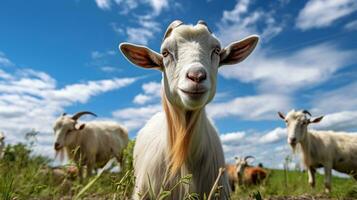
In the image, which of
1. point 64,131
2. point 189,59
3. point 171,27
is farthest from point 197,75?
point 64,131

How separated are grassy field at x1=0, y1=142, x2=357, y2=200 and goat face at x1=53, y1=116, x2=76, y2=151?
5946 millimetres

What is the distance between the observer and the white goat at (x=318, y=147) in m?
14.0

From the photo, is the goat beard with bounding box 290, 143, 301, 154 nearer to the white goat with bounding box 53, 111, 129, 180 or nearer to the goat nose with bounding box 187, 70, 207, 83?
the white goat with bounding box 53, 111, 129, 180

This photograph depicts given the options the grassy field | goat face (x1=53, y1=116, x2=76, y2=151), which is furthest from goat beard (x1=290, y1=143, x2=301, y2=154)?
goat face (x1=53, y1=116, x2=76, y2=151)

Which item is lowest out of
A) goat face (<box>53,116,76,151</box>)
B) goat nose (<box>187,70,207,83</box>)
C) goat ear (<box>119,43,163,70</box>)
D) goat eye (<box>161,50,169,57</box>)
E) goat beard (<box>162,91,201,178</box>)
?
goat beard (<box>162,91,201,178</box>)

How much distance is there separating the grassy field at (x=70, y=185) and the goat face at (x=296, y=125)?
4.66m

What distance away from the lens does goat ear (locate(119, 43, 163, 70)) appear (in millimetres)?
4355

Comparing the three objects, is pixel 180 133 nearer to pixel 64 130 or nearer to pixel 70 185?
pixel 70 185

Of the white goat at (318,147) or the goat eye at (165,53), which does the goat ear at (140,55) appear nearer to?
the goat eye at (165,53)

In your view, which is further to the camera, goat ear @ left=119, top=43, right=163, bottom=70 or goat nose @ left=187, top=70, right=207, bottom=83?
goat ear @ left=119, top=43, right=163, bottom=70

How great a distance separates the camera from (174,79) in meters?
3.80

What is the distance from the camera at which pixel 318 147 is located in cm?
1442

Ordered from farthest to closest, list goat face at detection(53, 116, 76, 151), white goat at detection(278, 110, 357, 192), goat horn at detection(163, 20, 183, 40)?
1. white goat at detection(278, 110, 357, 192)
2. goat face at detection(53, 116, 76, 151)
3. goat horn at detection(163, 20, 183, 40)

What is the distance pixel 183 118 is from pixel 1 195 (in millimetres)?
1886
